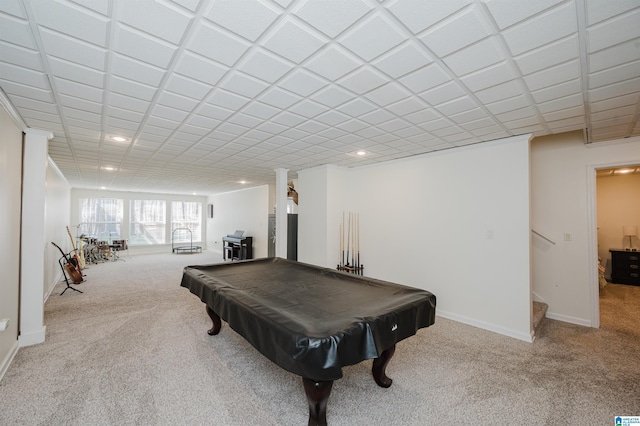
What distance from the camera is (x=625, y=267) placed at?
5035mm

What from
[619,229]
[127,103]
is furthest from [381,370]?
[619,229]

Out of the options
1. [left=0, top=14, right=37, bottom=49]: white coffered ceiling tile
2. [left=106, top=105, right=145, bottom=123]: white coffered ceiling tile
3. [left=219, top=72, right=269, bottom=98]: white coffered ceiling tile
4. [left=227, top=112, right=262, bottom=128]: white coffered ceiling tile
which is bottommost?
[left=0, top=14, right=37, bottom=49]: white coffered ceiling tile

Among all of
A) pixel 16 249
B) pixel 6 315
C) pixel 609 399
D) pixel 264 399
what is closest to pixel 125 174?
pixel 16 249

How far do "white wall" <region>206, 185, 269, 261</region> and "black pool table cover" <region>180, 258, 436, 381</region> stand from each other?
184 inches

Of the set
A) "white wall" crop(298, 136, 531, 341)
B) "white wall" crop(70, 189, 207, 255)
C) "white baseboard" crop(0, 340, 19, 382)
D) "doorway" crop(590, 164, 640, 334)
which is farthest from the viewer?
"white wall" crop(70, 189, 207, 255)

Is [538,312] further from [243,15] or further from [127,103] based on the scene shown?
[127,103]

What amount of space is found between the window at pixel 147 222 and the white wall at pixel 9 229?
24.5 feet

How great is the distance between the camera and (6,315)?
230 cm

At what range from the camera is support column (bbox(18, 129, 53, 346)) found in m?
2.70

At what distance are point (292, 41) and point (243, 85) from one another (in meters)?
0.62

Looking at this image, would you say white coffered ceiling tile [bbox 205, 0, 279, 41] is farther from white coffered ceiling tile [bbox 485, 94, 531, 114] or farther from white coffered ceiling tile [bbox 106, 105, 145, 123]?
white coffered ceiling tile [bbox 485, 94, 531, 114]

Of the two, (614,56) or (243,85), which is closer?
(614,56)

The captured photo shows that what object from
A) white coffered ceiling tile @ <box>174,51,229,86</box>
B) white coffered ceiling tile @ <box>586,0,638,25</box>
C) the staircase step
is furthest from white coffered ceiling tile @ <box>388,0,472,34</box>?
the staircase step

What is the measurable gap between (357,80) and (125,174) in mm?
5856
